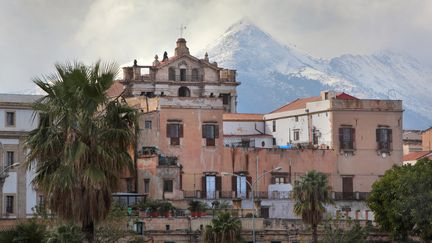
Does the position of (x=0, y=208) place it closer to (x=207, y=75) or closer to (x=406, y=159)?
(x=207, y=75)

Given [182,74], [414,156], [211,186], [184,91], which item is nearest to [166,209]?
[211,186]

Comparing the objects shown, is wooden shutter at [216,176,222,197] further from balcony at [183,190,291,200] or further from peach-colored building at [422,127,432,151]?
peach-colored building at [422,127,432,151]

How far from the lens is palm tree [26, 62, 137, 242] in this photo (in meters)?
43.3

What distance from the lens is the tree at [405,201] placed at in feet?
306

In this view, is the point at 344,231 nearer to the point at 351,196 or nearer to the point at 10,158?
the point at 351,196

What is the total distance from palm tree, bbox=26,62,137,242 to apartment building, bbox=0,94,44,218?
165 feet

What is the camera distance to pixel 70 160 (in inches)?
1698

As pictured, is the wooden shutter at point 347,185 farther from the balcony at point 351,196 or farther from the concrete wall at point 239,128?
the concrete wall at point 239,128

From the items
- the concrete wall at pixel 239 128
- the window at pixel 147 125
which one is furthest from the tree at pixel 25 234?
the concrete wall at pixel 239 128

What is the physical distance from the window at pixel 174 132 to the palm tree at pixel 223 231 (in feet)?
90.6

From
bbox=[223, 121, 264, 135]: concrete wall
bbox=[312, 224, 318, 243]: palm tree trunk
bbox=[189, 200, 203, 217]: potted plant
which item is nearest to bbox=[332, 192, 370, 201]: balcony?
bbox=[223, 121, 264, 135]: concrete wall

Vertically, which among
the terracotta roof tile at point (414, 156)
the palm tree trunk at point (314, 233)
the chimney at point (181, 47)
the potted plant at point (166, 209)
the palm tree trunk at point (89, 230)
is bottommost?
the palm tree trunk at point (314, 233)

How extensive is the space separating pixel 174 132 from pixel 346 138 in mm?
17256

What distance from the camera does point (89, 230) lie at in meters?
44.1
